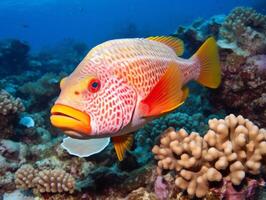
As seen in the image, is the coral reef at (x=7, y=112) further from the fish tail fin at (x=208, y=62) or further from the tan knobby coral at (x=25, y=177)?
the fish tail fin at (x=208, y=62)

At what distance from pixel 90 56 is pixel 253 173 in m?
1.91

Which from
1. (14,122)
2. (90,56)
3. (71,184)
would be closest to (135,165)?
(71,184)

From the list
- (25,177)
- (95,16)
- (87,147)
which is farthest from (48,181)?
(95,16)

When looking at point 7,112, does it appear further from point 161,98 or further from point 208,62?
point 161,98

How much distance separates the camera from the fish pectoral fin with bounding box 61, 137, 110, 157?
4.96 metres

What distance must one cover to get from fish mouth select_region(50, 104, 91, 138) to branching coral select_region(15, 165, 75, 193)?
2.31 meters

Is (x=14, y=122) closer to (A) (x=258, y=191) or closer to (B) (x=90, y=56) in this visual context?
(B) (x=90, y=56)

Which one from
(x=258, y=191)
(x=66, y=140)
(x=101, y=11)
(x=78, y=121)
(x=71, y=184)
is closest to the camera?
(x=78, y=121)

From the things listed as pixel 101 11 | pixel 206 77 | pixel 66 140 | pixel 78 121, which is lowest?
pixel 101 11

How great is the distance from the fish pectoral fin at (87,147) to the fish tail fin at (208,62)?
1848 mm

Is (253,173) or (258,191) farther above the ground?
(253,173)

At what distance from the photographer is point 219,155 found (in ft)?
10.0

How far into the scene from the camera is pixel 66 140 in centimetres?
544

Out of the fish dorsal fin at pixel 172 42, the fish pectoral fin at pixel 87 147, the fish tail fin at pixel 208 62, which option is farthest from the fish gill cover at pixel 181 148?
the fish dorsal fin at pixel 172 42
